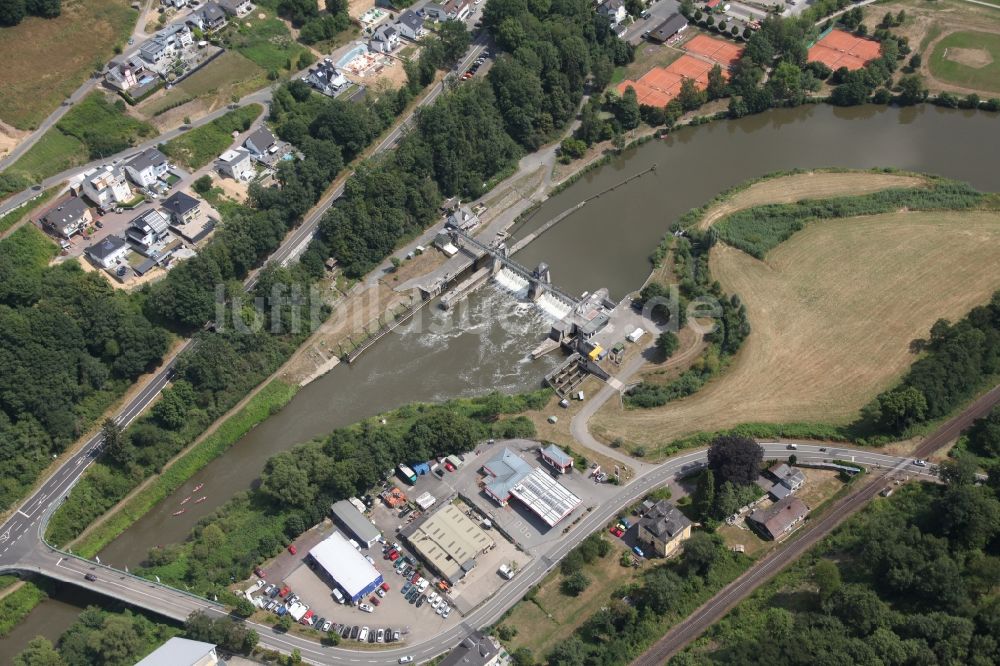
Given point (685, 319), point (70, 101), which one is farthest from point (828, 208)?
point (70, 101)

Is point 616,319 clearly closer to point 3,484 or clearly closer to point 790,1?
point 3,484

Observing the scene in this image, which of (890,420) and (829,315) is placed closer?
(890,420)

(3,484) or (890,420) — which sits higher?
(890,420)

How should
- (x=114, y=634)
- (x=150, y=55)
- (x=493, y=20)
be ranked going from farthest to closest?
1. (x=493, y=20)
2. (x=150, y=55)
3. (x=114, y=634)

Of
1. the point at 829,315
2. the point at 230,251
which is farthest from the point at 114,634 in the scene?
the point at 829,315

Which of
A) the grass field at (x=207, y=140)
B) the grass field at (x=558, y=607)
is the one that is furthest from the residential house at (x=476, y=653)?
the grass field at (x=207, y=140)

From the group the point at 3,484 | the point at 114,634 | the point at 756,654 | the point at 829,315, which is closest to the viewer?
the point at 756,654
